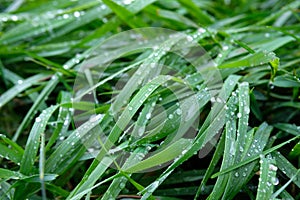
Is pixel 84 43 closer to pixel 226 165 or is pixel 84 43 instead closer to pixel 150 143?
pixel 150 143

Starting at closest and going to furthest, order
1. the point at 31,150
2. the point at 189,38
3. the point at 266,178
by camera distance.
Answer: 1. the point at 266,178
2. the point at 31,150
3. the point at 189,38

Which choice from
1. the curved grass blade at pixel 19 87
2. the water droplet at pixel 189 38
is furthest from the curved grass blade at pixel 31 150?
the water droplet at pixel 189 38

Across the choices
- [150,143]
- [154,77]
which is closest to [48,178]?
[150,143]

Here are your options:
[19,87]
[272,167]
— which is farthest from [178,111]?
[19,87]

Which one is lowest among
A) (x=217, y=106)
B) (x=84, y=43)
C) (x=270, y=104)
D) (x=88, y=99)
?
(x=270, y=104)

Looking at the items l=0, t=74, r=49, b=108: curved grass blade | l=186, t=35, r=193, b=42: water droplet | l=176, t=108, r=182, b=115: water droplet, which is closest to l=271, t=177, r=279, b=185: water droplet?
l=176, t=108, r=182, b=115: water droplet

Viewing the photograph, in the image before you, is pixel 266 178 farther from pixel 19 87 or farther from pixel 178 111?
pixel 19 87

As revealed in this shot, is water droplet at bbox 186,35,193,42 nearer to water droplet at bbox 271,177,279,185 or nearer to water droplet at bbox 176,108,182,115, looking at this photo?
water droplet at bbox 176,108,182,115

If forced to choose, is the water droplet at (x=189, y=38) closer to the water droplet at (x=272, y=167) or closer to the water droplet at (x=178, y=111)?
the water droplet at (x=178, y=111)
